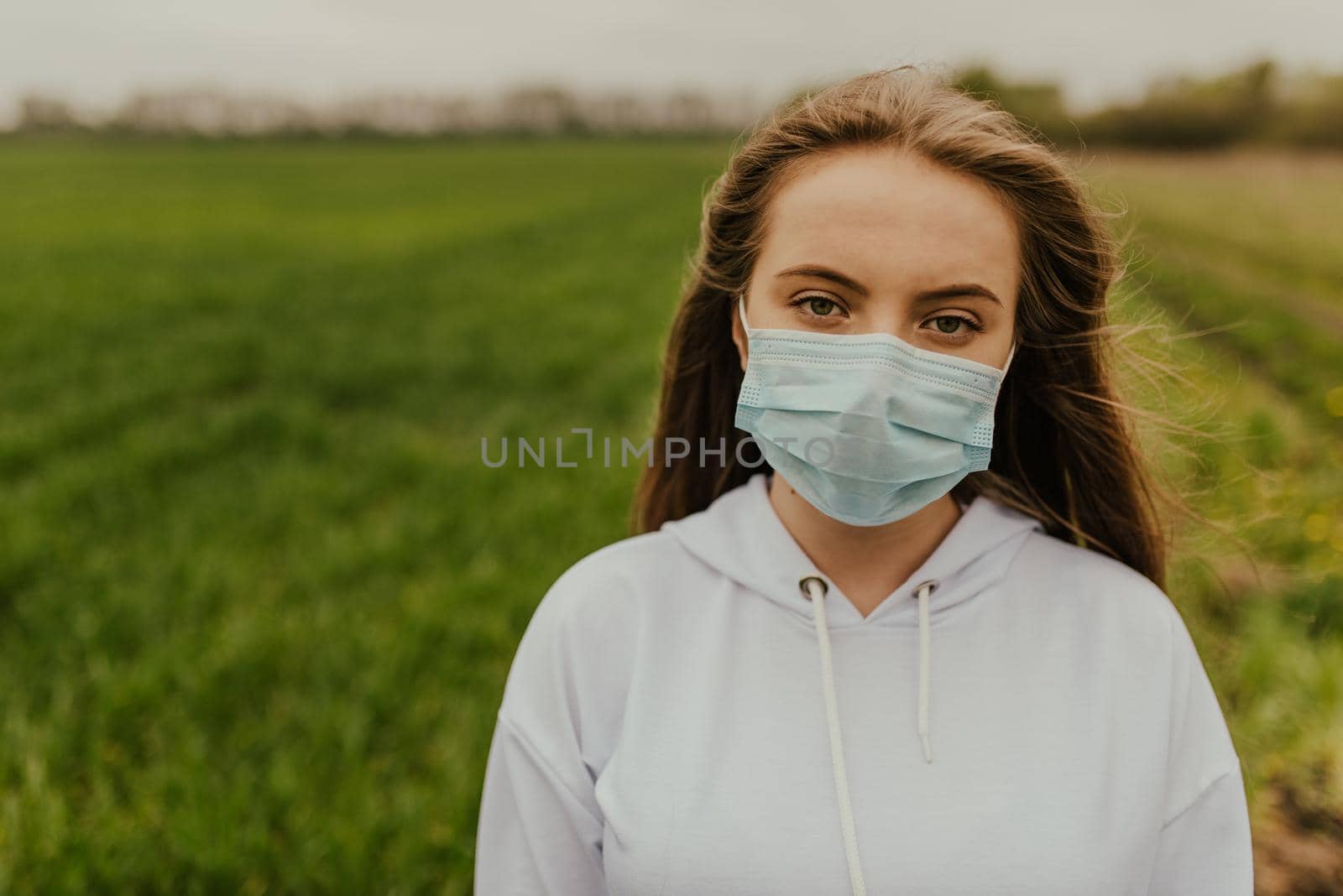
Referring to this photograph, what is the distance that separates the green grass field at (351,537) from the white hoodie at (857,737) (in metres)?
0.74

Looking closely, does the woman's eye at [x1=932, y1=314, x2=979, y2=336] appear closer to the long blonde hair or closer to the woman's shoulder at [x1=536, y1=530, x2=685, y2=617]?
the long blonde hair

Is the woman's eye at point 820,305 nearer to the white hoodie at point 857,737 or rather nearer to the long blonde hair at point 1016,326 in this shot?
the long blonde hair at point 1016,326

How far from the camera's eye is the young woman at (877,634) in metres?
1.42

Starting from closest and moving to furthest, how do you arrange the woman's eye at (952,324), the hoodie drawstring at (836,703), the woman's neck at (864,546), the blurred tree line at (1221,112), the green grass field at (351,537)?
the hoodie drawstring at (836,703) < the woman's eye at (952,324) < the woman's neck at (864,546) < the green grass field at (351,537) < the blurred tree line at (1221,112)

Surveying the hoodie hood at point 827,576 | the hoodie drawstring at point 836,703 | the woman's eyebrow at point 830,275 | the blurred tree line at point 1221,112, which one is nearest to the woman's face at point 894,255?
the woman's eyebrow at point 830,275

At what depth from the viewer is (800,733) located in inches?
58.7

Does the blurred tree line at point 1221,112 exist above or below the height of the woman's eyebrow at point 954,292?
above

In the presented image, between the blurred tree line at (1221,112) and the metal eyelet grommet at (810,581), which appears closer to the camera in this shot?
the metal eyelet grommet at (810,581)

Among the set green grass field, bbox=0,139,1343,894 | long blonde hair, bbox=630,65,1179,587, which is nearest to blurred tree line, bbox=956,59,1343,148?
green grass field, bbox=0,139,1343,894

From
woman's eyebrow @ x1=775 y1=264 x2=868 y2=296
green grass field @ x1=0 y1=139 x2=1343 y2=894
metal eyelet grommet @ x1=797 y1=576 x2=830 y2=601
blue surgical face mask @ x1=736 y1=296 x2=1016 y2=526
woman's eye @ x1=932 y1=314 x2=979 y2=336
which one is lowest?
green grass field @ x1=0 y1=139 x2=1343 y2=894

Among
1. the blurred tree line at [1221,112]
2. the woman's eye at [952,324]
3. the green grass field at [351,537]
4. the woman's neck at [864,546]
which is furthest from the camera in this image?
the blurred tree line at [1221,112]

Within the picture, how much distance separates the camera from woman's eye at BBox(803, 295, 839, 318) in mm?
1537

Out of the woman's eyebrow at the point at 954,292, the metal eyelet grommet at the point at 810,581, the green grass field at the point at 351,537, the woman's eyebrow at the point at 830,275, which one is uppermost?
the woman's eyebrow at the point at 830,275

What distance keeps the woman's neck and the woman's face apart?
31 cm
